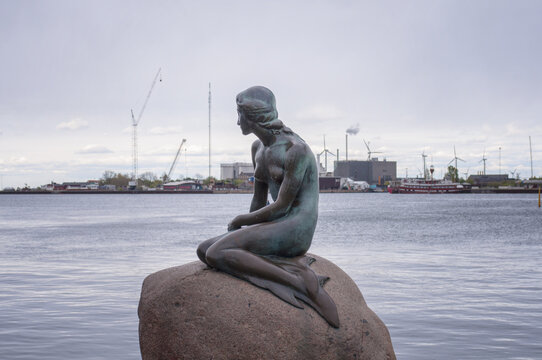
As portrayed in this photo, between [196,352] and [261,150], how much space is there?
2212 millimetres

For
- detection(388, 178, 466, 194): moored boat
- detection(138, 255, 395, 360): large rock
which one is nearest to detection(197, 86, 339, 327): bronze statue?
detection(138, 255, 395, 360): large rock

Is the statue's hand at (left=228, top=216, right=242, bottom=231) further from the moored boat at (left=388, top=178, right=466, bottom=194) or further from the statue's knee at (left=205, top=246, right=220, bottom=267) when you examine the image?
the moored boat at (left=388, top=178, right=466, bottom=194)

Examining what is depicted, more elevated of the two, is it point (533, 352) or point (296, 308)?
point (296, 308)

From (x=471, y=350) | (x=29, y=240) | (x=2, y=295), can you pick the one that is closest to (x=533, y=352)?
(x=471, y=350)

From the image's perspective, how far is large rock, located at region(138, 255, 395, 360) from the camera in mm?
6191

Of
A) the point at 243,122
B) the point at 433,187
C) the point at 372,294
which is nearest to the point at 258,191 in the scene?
the point at 243,122

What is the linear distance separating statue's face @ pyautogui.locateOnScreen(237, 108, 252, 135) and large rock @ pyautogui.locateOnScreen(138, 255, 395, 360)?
1547 millimetres

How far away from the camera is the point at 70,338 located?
10.6 meters

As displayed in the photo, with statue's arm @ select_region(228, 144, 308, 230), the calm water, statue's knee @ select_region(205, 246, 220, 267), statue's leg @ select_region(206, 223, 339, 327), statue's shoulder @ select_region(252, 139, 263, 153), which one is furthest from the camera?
the calm water

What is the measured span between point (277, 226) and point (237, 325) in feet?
3.61

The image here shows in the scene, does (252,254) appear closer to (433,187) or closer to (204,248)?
(204,248)

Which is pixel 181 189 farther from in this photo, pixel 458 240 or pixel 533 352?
pixel 533 352

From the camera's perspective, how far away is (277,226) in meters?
6.66

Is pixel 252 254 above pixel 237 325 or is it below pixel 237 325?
above
